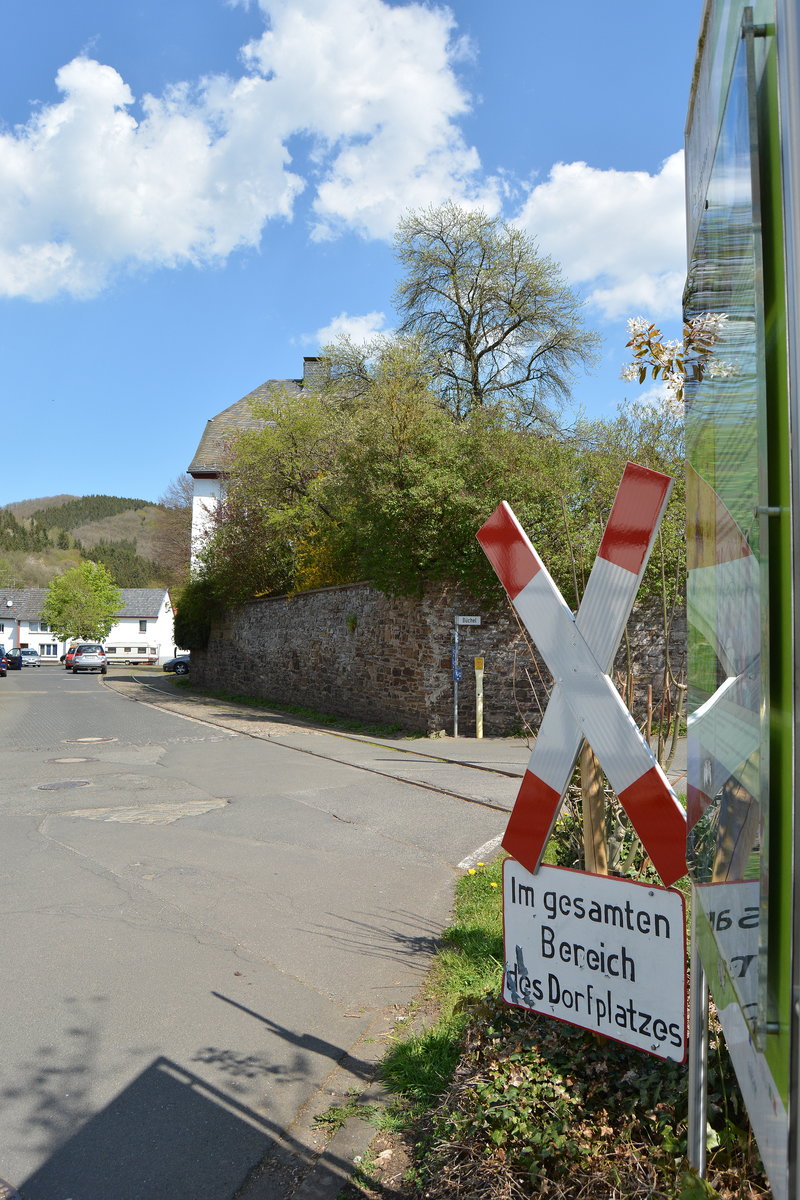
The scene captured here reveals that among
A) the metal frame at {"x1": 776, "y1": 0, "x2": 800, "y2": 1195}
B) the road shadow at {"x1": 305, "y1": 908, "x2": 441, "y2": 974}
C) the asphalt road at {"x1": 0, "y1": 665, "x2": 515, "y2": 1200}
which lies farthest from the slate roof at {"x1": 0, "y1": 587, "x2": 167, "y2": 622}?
the metal frame at {"x1": 776, "y1": 0, "x2": 800, "y2": 1195}

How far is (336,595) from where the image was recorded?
21.0 metres

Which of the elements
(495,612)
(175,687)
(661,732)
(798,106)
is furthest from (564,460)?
(175,687)

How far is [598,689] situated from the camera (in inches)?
98.0

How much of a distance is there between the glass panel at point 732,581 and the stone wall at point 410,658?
424 inches

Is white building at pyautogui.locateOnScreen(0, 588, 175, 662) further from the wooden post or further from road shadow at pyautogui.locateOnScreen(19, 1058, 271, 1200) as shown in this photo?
the wooden post

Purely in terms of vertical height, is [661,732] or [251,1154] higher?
[661,732]

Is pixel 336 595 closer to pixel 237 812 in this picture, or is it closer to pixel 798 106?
pixel 237 812

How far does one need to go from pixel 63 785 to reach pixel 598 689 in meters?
9.67

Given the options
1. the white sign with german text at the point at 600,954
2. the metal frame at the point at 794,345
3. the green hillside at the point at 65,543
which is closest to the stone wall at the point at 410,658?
the white sign with german text at the point at 600,954

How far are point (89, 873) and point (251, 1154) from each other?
4.01m

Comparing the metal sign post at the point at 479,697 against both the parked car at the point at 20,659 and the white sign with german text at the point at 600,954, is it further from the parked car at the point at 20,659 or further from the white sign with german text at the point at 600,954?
the parked car at the point at 20,659

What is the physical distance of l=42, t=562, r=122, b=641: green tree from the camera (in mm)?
98500

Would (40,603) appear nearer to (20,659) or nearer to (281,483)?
(20,659)

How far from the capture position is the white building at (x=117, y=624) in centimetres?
11425
